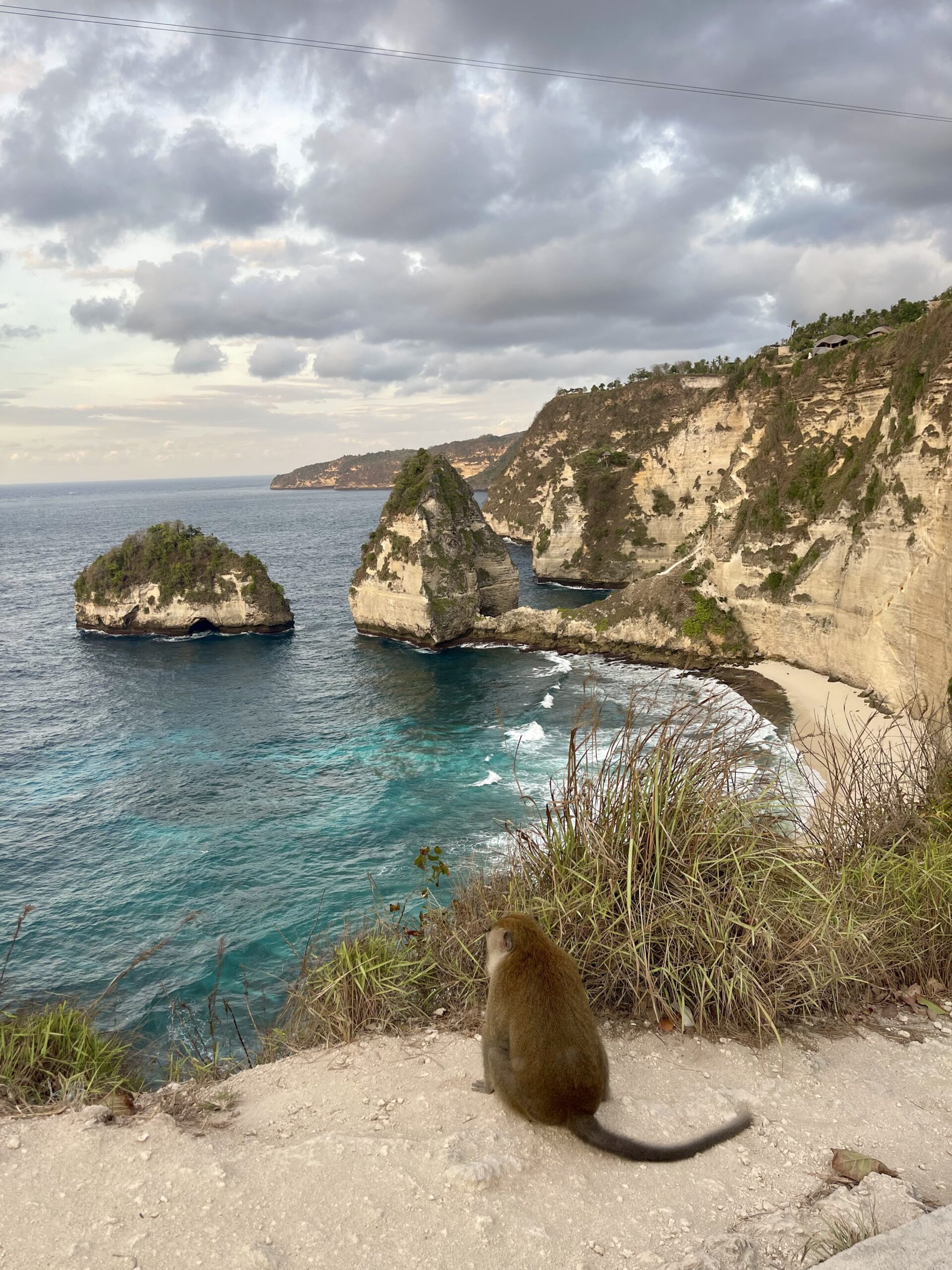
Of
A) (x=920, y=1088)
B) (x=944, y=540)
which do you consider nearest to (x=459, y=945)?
(x=920, y=1088)

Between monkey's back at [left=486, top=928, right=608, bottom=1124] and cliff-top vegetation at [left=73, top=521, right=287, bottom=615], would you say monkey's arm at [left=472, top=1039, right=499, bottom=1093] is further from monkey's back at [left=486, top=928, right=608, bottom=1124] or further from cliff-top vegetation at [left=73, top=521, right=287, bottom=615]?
cliff-top vegetation at [left=73, top=521, right=287, bottom=615]

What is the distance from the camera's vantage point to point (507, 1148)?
4.31m

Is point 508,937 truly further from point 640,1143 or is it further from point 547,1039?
point 640,1143

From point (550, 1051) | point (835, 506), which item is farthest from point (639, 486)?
point (550, 1051)

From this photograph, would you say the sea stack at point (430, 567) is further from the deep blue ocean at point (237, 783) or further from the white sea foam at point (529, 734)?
the white sea foam at point (529, 734)

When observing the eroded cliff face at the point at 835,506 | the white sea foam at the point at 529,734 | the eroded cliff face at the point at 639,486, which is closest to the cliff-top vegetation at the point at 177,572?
the eroded cliff face at the point at 835,506

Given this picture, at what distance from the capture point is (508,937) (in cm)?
465

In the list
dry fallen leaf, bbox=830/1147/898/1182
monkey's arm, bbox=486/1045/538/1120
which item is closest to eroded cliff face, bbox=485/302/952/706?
dry fallen leaf, bbox=830/1147/898/1182

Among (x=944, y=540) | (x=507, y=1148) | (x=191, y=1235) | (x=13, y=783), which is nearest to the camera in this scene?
(x=191, y=1235)

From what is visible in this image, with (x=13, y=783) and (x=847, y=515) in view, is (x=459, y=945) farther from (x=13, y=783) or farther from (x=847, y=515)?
(x=847, y=515)

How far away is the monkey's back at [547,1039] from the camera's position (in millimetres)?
4258

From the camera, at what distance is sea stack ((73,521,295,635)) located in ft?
177

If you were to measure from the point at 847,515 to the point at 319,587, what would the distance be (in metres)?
51.9

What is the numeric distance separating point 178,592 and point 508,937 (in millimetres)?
54346
